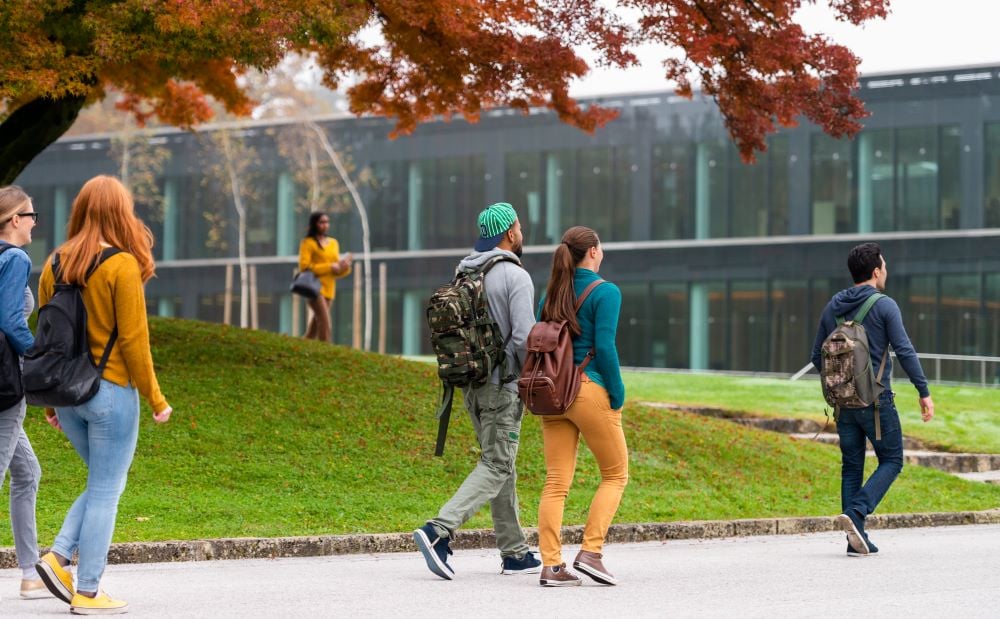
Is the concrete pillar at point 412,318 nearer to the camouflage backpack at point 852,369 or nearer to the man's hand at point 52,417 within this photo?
the camouflage backpack at point 852,369

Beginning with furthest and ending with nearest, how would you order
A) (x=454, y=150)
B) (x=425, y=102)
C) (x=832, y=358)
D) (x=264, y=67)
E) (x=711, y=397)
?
(x=454, y=150) < (x=711, y=397) < (x=425, y=102) < (x=264, y=67) < (x=832, y=358)

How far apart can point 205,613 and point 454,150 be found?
36444 mm

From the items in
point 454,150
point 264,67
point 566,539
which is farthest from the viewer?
point 454,150

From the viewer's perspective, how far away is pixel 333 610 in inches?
272

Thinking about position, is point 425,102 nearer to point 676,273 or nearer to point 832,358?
point 832,358

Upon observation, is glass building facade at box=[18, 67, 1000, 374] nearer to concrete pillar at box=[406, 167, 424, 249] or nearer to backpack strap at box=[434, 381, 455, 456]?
concrete pillar at box=[406, 167, 424, 249]

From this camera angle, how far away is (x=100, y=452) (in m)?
6.37

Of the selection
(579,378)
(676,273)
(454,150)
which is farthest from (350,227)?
(579,378)

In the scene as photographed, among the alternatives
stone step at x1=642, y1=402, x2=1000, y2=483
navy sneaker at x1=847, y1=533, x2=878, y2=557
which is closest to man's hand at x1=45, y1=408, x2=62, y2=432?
navy sneaker at x1=847, y1=533, x2=878, y2=557

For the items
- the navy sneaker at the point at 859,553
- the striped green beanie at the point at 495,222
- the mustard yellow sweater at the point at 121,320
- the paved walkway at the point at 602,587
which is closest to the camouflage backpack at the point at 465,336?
the striped green beanie at the point at 495,222

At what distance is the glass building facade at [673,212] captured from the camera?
36125mm

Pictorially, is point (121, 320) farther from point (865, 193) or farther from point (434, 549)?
point (865, 193)

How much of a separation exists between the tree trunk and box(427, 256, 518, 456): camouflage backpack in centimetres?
982

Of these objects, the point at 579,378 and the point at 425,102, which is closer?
the point at 579,378
